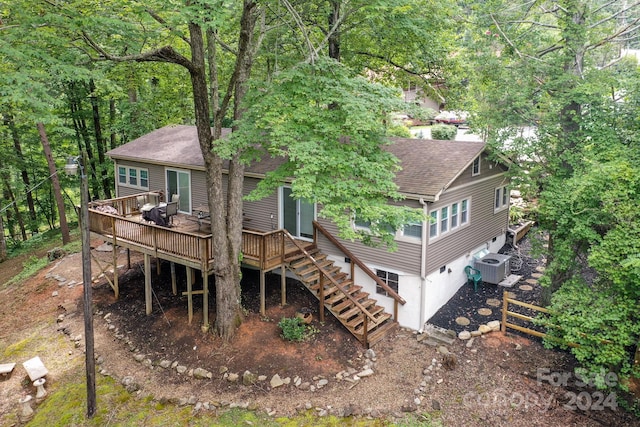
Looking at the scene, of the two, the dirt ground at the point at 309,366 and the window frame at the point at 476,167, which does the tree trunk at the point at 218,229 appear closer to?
the dirt ground at the point at 309,366

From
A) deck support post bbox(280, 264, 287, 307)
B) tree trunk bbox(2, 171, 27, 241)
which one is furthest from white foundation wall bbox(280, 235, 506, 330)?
tree trunk bbox(2, 171, 27, 241)

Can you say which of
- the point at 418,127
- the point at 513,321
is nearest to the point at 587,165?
the point at 513,321

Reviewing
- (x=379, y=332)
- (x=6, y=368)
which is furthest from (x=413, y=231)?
(x=6, y=368)

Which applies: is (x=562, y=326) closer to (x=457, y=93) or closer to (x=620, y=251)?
(x=620, y=251)

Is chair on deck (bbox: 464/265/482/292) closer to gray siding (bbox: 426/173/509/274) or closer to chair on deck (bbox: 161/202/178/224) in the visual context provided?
gray siding (bbox: 426/173/509/274)

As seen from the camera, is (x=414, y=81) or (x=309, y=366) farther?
(x=414, y=81)

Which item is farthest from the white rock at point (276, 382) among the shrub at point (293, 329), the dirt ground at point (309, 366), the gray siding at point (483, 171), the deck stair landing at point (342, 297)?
A: the gray siding at point (483, 171)

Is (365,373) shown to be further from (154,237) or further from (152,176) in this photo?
(152,176)
